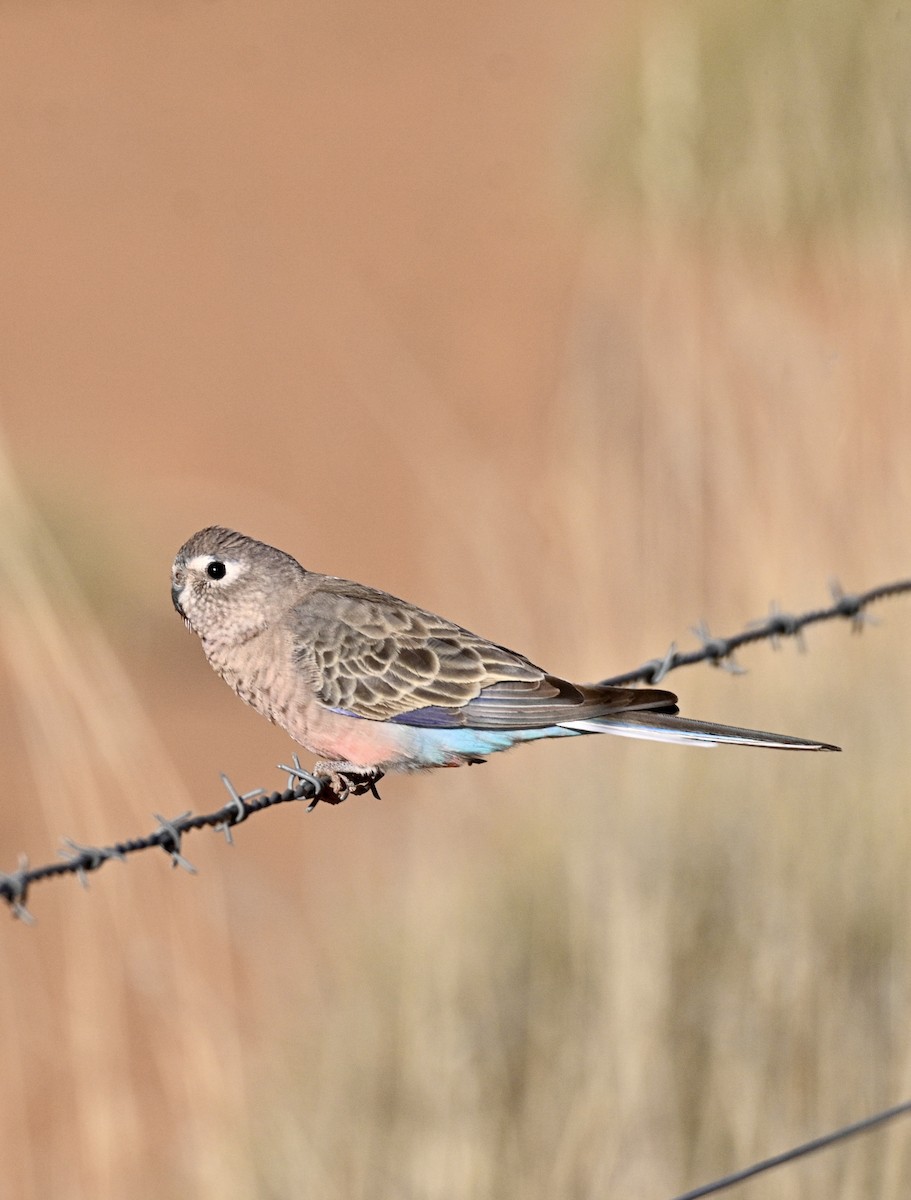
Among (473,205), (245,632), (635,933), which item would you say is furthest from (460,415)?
(245,632)

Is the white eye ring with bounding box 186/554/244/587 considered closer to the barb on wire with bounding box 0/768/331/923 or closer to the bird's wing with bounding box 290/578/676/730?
the bird's wing with bounding box 290/578/676/730

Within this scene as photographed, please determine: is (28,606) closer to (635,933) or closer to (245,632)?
(245,632)

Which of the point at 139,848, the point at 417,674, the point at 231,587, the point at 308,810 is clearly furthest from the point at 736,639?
the point at 139,848

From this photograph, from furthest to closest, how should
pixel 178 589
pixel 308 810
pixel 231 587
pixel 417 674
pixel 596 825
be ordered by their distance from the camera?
pixel 596 825
pixel 178 589
pixel 231 587
pixel 417 674
pixel 308 810

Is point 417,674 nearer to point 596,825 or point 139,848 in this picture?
point 139,848

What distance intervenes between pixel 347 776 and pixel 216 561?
0.70m

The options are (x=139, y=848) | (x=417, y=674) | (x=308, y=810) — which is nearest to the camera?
(x=139, y=848)

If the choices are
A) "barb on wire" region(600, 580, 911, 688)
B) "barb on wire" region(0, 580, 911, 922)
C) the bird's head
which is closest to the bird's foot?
"barb on wire" region(0, 580, 911, 922)

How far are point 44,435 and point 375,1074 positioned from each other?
9491mm

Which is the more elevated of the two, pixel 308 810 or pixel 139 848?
pixel 308 810

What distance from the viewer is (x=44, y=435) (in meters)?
14.4

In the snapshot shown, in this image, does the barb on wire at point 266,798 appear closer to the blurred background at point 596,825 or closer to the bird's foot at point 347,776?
the bird's foot at point 347,776

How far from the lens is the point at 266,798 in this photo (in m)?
3.71

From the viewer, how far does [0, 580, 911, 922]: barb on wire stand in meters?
3.28
